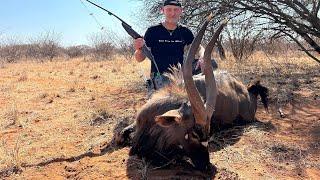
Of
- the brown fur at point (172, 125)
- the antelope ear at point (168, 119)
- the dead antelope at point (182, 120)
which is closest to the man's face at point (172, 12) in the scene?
the brown fur at point (172, 125)

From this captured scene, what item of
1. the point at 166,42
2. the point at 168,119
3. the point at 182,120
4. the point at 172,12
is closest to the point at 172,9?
the point at 172,12

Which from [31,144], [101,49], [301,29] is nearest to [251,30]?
[301,29]

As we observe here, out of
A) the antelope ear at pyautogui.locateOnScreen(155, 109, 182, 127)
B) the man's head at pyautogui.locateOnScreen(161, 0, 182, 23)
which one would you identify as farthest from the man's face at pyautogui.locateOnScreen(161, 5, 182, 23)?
the antelope ear at pyautogui.locateOnScreen(155, 109, 182, 127)

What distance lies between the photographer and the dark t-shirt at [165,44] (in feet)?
21.4

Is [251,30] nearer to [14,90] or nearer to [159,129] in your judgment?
[14,90]

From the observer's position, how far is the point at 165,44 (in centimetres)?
656

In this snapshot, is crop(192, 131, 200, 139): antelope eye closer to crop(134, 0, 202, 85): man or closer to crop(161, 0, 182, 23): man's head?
crop(134, 0, 202, 85): man

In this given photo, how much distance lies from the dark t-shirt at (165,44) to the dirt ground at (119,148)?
94 centimetres

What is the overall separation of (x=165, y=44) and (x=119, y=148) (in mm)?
1848

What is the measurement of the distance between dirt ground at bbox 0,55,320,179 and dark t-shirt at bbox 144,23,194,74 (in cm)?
94

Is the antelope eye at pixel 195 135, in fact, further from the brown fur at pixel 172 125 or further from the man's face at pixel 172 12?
the man's face at pixel 172 12

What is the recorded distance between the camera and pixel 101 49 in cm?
2859

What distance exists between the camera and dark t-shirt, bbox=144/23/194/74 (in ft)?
21.4

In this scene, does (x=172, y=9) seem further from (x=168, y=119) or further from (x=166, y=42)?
(x=168, y=119)
